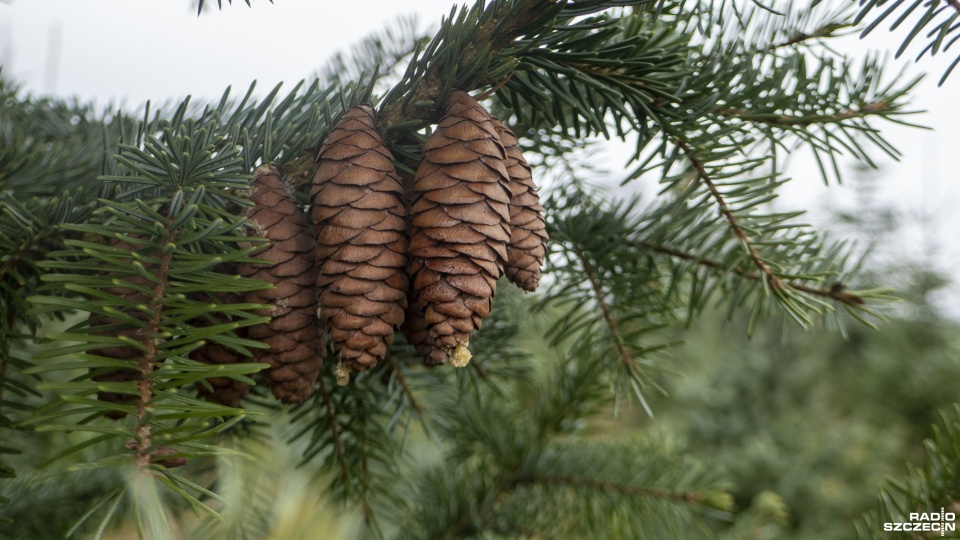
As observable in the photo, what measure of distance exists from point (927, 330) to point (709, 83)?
2.33 meters

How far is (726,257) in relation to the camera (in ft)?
1.18

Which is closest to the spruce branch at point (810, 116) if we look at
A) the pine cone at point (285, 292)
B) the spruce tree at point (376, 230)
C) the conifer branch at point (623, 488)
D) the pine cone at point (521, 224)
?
the spruce tree at point (376, 230)

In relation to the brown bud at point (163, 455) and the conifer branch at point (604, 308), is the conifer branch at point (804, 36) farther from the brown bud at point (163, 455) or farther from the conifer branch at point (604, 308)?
the brown bud at point (163, 455)

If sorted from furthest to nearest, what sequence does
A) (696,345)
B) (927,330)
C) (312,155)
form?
(696,345)
(927,330)
(312,155)

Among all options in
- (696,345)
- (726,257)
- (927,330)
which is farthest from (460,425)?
(927,330)

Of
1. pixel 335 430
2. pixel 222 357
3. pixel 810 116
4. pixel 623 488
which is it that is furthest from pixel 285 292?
pixel 623 488

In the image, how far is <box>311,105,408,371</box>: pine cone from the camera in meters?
0.24

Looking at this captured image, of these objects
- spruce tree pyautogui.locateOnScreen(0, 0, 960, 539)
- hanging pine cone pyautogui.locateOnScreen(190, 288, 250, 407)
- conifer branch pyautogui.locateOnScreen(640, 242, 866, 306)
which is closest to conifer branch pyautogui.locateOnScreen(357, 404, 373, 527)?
spruce tree pyautogui.locateOnScreen(0, 0, 960, 539)

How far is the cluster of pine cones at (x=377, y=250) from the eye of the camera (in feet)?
0.80

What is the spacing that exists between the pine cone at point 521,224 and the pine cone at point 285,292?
88mm

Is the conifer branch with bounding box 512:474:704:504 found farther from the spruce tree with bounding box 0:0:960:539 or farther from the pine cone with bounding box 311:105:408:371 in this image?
the pine cone with bounding box 311:105:408:371

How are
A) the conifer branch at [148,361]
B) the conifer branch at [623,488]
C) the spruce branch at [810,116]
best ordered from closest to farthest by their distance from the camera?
the conifer branch at [148,361] → the spruce branch at [810,116] → the conifer branch at [623,488]

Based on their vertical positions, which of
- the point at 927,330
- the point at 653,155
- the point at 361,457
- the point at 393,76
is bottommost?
the point at 927,330

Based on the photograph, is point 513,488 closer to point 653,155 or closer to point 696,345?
point 653,155
